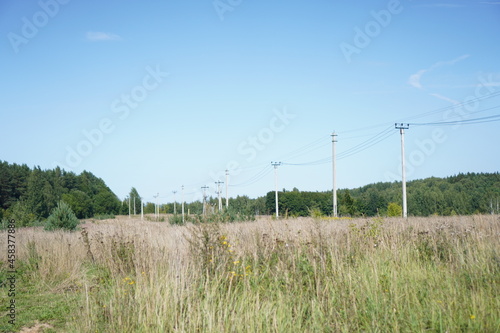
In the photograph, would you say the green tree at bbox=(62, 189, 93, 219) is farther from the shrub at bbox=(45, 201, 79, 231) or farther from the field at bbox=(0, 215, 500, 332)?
the field at bbox=(0, 215, 500, 332)

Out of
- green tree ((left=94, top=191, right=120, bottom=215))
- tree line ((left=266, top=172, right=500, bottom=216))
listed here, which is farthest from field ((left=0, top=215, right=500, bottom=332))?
green tree ((left=94, top=191, right=120, bottom=215))

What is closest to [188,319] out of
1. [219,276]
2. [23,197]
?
[219,276]

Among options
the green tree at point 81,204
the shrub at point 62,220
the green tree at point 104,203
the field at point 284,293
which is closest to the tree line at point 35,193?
the green tree at point 81,204

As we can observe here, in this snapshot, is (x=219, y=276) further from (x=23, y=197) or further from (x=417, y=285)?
(x=23, y=197)

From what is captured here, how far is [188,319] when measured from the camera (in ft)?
12.8

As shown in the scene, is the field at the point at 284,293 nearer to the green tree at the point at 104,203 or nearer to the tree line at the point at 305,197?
the tree line at the point at 305,197

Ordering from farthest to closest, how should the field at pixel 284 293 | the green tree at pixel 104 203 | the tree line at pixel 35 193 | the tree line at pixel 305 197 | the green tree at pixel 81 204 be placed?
the green tree at pixel 104 203, the green tree at pixel 81 204, the tree line at pixel 35 193, the tree line at pixel 305 197, the field at pixel 284 293

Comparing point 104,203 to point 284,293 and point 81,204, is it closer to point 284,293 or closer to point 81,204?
point 81,204

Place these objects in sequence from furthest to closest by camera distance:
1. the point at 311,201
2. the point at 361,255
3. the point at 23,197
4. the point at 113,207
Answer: the point at 113,207, the point at 311,201, the point at 23,197, the point at 361,255

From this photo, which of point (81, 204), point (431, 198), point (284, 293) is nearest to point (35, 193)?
point (81, 204)

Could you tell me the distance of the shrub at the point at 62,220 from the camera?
1642 centimetres

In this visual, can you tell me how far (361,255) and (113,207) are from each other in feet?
331

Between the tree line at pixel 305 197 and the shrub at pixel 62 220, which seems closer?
the shrub at pixel 62 220

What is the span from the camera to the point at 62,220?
54.4 ft
